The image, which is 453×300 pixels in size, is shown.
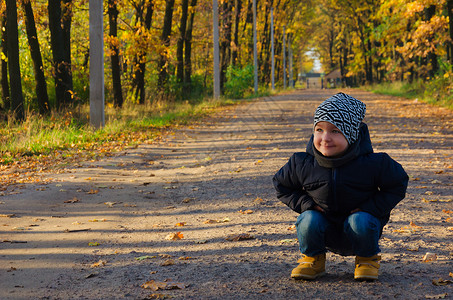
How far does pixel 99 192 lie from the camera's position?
28.8ft

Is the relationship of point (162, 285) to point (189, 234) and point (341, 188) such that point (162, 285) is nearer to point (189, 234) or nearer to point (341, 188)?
point (341, 188)

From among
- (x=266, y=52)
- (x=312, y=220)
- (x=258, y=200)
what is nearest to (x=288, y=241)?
(x=312, y=220)

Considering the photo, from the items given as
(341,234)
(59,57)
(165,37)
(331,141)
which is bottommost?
(341,234)

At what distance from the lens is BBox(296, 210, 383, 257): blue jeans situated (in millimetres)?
4117

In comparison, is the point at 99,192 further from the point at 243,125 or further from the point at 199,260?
the point at 243,125

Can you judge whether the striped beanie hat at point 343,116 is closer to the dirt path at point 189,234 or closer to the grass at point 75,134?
the dirt path at point 189,234

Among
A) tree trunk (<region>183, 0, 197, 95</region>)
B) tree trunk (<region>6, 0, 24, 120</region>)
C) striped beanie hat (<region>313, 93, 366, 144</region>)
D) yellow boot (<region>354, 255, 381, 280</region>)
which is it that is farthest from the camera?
tree trunk (<region>183, 0, 197, 95</region>)

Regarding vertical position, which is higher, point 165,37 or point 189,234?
point 165,37

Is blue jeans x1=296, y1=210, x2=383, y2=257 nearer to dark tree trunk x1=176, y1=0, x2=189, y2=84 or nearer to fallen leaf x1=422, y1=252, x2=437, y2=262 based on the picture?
fallen leaf x1=422, y1=252, x2=437, y2=262

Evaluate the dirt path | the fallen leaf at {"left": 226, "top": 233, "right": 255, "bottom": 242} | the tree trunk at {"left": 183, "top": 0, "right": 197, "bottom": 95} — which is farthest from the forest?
the fallen leaf at {"left": 226, "top": 233, "right": 255, "bottom": 242}

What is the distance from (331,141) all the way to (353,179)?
0.98 ft

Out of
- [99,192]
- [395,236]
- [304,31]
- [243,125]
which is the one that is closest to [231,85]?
[243,125]

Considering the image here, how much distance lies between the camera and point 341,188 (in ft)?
13.4

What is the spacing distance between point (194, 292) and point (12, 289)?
1.42 metres
